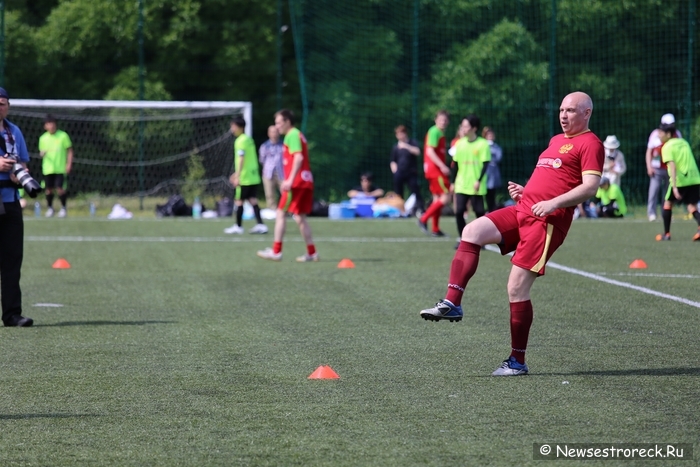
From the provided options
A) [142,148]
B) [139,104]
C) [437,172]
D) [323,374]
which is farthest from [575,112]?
[142,148]

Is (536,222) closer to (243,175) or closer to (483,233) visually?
(483,233)

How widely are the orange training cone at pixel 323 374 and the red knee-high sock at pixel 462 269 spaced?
0.83 meters

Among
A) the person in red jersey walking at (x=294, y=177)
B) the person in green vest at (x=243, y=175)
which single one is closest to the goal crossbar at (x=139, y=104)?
the person in green vest at (x=243, y=175)

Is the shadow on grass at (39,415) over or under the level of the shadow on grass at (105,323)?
over

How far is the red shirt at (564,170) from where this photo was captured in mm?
6781

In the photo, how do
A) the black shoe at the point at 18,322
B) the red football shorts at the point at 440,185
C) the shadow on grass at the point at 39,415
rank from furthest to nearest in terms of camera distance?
1. the red football shorts at the point at 440,185
2. the black shoe at the point at 18,322
3. the shadow on grass at the point at 39,415

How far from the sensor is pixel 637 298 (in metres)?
10.9

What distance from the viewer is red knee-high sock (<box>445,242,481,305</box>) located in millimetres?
6930

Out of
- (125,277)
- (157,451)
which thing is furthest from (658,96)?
(157,451)

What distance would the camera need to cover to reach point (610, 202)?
2675 cm

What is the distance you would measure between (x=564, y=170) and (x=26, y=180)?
429 cm

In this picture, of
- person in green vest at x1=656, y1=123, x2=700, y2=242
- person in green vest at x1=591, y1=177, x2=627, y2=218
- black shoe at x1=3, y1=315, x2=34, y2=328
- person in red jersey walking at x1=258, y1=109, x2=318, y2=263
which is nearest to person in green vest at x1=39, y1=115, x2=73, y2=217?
person in red jersey walking at x1=258, y1=109, x2=318, y2=263

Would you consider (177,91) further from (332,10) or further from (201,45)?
(332,10)

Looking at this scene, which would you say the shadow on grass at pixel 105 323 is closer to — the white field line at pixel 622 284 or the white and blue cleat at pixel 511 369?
the white and blue cleat at pixel 511 369
